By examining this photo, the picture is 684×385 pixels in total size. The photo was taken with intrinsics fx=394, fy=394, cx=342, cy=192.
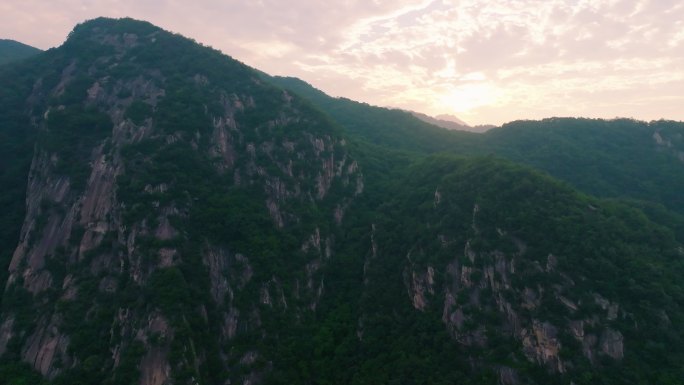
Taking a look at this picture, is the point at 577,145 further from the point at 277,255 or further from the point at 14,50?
the point at 14,50

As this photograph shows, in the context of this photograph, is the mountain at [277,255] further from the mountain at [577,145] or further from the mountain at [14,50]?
the mountain at [14,50]

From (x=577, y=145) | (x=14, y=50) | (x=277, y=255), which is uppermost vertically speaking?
(x=14, y=50)

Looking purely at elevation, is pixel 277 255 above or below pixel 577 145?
below

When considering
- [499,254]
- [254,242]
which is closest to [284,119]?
[254,242]

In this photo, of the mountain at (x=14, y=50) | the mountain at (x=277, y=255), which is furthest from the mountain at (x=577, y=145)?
the mountain at (x=14, y=50)

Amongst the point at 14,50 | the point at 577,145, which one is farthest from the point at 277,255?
the point at 14,50

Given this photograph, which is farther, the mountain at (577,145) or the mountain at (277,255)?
the mountain at (577,145)

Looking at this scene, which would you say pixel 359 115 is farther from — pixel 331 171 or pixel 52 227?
pixel 52 227
